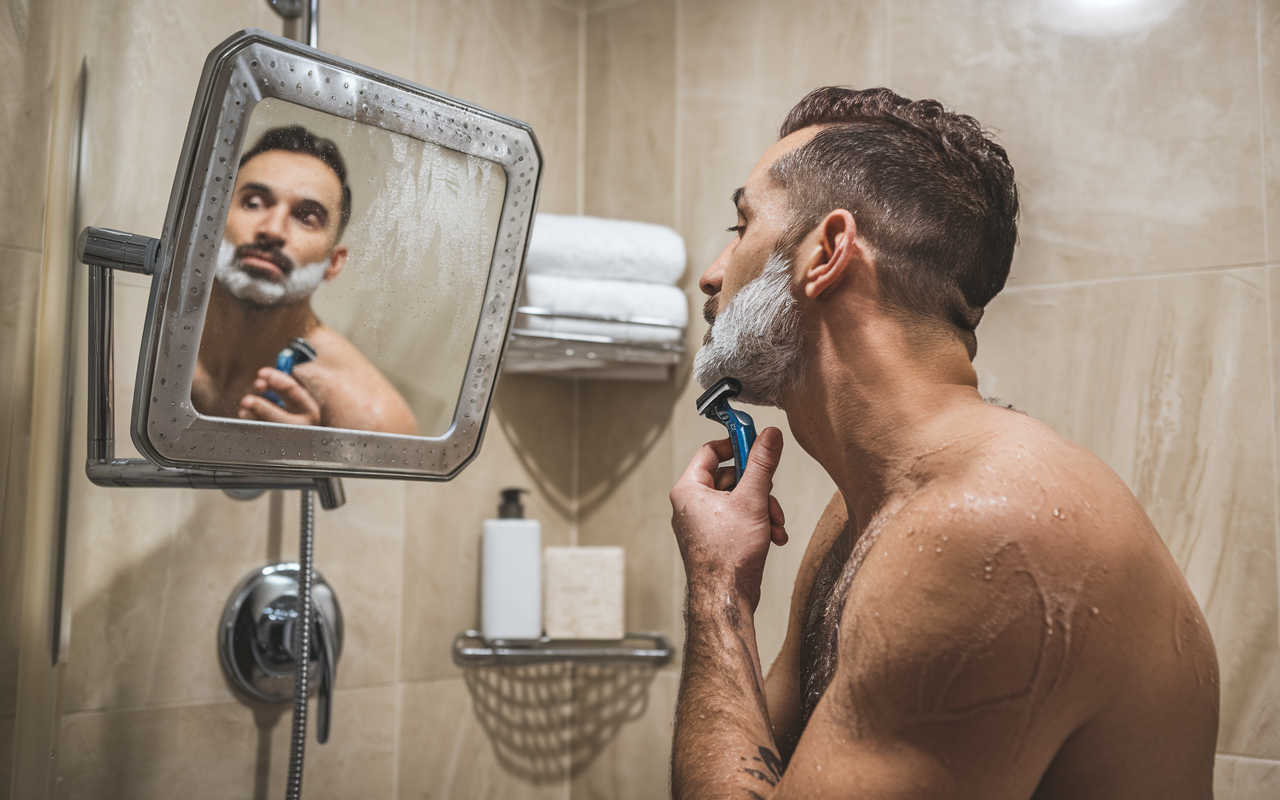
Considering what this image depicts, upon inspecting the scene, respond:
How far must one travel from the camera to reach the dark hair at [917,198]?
1.02 m

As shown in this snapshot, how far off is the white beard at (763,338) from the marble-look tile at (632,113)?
0.66 meters

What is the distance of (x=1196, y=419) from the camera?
48.4 inches

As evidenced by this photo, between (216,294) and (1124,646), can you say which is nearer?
(1124,646)

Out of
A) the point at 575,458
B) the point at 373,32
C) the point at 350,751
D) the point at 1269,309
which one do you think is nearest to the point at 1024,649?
the point at 1269,309

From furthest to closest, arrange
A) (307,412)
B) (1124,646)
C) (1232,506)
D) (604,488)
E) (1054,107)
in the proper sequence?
(604,488)
(1054,107)
(1232,506)
(307,412)
(1124,646)

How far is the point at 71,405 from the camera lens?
97cm

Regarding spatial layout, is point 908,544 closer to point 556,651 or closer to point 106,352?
point 106,352

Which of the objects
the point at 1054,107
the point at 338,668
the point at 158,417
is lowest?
the point at 338,668

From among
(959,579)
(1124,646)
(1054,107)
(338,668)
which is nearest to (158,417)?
(338,668)

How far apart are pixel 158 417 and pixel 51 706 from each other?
31 centimetres

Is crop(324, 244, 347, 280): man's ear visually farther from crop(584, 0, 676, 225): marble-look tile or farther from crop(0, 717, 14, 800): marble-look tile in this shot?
crop(584, 0, 676, 225): marble-look tile

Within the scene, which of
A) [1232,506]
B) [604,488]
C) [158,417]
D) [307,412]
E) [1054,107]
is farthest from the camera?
[604,488]

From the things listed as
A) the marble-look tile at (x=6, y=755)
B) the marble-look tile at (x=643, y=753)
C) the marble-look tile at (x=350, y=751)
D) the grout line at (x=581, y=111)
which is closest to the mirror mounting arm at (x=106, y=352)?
the marble-look tile at (x=6, y=755)

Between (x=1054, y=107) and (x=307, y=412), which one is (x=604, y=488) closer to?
(x=307, y=412)
